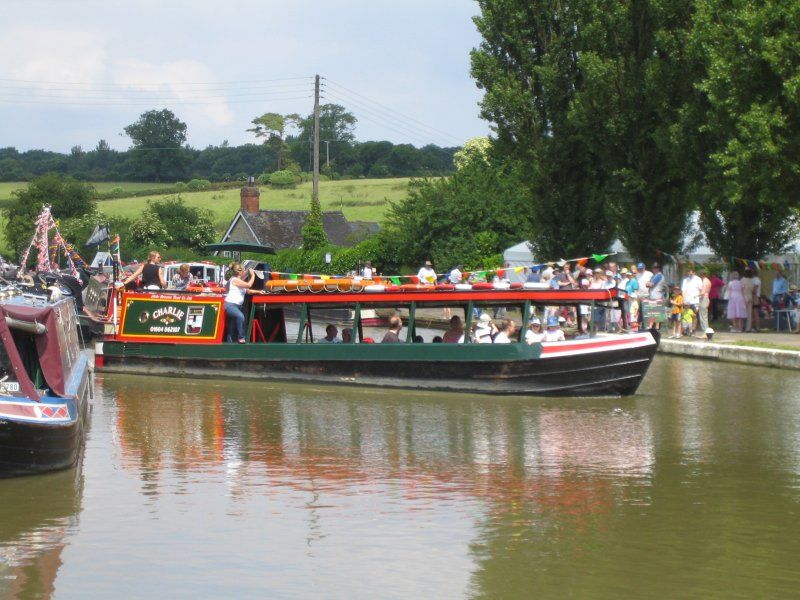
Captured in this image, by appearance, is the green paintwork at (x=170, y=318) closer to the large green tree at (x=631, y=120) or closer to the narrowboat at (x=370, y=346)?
the narrowboat at (x=370, y=346)

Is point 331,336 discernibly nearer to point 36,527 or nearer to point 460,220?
point 36,527

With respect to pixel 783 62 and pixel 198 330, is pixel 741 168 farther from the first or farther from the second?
pixel 198 330

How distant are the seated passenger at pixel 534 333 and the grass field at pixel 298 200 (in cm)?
7472

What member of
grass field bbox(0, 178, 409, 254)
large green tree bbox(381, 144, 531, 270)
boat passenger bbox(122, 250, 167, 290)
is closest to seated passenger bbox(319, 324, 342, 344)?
boat passenger bbox(122, 250, 167, 290)

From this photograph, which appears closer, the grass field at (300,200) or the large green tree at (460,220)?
the large green tree at (460,220)

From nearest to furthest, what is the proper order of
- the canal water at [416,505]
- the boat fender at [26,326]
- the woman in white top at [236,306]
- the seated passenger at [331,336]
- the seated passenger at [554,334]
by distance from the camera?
the canal water at [416,505] → the boat fender at [26,326] → the seated passenger at [554,334] → the seated passenger at [331,336] → the woman in white top at [236,306]

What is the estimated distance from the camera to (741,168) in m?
28.3

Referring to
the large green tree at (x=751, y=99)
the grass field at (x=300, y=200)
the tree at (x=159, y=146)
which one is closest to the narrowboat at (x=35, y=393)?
the large green tree at (x=751, y=99)

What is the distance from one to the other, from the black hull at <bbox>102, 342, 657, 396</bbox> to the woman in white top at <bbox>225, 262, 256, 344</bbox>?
0.52 meters

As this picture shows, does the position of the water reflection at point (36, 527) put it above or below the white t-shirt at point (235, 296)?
below

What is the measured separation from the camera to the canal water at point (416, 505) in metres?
9.48

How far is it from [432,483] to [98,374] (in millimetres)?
12149

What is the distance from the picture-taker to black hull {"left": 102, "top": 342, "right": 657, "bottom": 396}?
770 inches

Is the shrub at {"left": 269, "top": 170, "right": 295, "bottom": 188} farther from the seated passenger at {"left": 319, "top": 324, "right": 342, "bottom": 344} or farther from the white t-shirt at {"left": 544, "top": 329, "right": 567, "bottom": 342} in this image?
the white t-shirt at {"left": 544, "top": 329, "right": 567, "bottom": 342}
